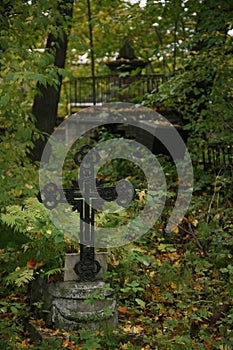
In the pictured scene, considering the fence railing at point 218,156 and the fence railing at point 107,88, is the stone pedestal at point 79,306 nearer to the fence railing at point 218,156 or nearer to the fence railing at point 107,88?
the fence railing at point 218,156

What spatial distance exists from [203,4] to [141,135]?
3648 millimetres

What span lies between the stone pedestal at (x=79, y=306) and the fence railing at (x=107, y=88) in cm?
841

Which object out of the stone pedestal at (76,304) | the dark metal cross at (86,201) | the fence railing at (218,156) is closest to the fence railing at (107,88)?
the fence railing at (218,156)

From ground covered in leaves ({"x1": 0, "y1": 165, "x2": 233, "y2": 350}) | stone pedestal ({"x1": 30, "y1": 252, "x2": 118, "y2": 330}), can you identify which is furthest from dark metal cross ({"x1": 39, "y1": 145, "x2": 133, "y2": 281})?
ground covered in leaves ({"x1": 0, "y1": 165, "x2": 233, "y2": 350})

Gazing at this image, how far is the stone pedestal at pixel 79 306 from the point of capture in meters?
5.07

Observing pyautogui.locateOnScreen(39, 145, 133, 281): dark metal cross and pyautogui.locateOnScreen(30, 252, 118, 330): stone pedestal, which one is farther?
pyautogui.locateOnScreen(39, 145, 133, 281): dark metal cross

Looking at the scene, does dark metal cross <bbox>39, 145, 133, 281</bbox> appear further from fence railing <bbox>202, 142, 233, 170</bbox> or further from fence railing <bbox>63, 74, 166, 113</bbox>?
fence railing <bbox>63, 74, 166, 113</bbox>

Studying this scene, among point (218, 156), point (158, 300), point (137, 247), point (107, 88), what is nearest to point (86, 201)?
point (137, 247)

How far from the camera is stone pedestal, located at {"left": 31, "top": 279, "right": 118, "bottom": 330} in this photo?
5.07m

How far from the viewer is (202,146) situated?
977 cm

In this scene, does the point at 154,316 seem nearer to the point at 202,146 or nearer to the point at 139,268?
the point at 139,268

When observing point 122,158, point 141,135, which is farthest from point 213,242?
point 141,135

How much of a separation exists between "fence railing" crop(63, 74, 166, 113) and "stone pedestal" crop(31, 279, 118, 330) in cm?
841

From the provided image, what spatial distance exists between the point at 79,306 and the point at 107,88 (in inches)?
489
